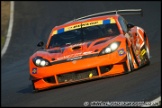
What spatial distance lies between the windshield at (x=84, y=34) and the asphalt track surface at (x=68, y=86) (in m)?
1.00

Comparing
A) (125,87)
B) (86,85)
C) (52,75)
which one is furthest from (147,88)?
(52,75)

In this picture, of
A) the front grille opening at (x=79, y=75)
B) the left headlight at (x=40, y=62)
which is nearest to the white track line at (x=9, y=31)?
the left headlight at (x=40, y=62)

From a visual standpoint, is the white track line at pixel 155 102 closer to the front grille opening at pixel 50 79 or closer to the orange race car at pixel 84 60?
the orange race car at pixel 84 60

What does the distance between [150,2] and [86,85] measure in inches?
729

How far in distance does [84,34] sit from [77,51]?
3.93 ft

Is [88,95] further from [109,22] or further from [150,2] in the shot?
[150,2]

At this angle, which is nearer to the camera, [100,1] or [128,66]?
[128,66]

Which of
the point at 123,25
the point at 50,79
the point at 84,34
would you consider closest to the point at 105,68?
the point at 50,79

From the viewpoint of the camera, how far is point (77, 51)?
1085 centimetres

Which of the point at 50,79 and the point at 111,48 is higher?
the point at 111,48


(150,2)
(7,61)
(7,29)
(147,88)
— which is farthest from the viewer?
(150,2)

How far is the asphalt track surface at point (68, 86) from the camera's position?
8.78 meters

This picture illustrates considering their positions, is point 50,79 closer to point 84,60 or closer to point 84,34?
point 84,60

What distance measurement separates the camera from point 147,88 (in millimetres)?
8812
